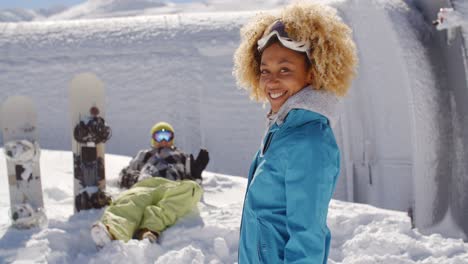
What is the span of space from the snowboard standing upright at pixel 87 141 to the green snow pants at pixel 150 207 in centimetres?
39

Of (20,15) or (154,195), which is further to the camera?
(20,15)

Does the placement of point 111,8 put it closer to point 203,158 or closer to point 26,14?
point 26,14

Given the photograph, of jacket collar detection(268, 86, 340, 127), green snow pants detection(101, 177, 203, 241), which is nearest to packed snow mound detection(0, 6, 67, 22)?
green snow pants detection(101, 177, 203, 241)

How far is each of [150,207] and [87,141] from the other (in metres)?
0.84

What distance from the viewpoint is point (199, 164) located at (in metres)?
4.18

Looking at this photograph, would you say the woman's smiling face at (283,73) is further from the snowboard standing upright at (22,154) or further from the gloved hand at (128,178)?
the gloved hand at (128,178)

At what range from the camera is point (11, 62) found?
23.7 feet

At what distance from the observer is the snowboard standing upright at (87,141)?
3.64 m

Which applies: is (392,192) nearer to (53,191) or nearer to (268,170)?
(53,191)

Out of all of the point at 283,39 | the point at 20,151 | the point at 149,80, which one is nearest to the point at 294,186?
the point at 283,39

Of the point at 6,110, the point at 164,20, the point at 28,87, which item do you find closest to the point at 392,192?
the point at 6,110

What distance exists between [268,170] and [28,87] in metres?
6.76

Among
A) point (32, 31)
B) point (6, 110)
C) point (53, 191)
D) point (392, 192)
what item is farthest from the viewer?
point (32, 31)

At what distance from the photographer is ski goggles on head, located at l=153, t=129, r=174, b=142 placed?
170 inches
